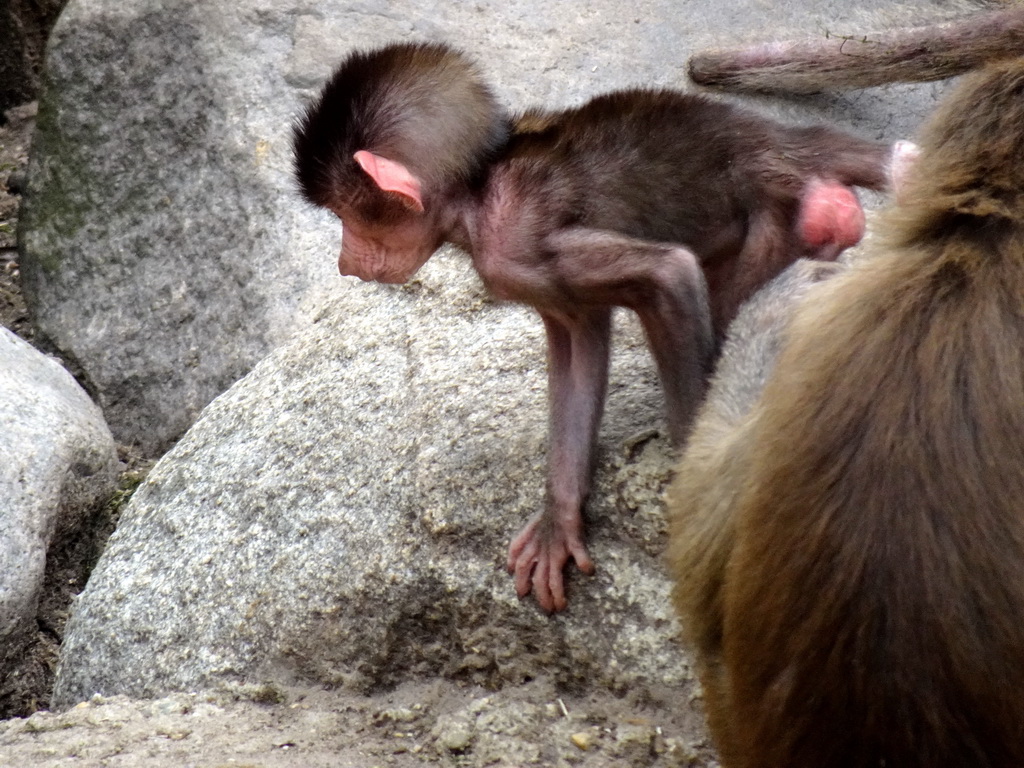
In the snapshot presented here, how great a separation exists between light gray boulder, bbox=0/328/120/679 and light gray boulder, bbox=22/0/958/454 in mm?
661

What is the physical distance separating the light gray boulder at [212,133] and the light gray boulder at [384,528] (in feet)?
3.63

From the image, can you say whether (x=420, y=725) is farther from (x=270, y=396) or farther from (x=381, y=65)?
(x=381, y=65)

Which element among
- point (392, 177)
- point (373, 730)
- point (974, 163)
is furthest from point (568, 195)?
point (373, 730)

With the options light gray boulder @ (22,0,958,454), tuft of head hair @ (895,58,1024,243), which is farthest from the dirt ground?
light gray boulder @ (22,0,958,454)

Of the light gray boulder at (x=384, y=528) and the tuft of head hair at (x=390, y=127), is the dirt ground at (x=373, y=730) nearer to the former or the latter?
the light gray boulder at (x=384, y=528)

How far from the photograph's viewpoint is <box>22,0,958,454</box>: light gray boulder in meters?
5.29

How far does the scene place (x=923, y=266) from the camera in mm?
2135

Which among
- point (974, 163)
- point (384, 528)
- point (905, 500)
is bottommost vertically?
point (384, 528)

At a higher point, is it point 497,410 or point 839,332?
point 839,332

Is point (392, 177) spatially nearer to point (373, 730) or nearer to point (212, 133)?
point (373, 730)

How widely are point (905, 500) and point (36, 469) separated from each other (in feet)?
9.91

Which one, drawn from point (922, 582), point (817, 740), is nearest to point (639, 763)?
point (817, 740)

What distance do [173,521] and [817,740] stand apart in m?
2.42

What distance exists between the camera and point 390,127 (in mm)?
3389
